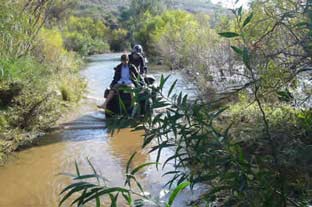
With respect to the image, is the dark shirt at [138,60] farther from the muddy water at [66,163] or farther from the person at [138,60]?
the muddy water at [66,163]

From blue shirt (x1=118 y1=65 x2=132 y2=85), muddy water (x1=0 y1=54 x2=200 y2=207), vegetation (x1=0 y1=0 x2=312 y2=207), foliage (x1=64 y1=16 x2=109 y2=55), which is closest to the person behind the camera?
vegetation (x1=0 y1=0 x2=312 y2=207)

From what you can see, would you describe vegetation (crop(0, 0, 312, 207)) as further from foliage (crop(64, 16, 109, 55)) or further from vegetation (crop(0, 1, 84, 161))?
foliage (crop(64, 16, 109, 55))

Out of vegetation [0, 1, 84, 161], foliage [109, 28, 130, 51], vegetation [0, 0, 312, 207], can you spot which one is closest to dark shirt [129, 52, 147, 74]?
vegetation [0, 0, 312, 207]

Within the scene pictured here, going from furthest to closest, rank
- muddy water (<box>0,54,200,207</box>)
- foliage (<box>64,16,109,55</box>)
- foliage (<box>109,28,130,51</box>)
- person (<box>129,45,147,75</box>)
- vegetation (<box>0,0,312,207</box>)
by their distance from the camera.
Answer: foliage (<box>109,28,130,51</box>) < foliage (<box>64,16,109,55</box>) < person (<box>129,45,147,75</box>) < muddy water (<box>0,54,200,207</box>) < vegetation (<box>0,0,312,207</box>)

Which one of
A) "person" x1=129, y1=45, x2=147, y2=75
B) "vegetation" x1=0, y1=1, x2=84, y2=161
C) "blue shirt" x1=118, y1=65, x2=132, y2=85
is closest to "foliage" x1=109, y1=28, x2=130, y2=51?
"person" x1=129, y1=45, x2=147, y2=75

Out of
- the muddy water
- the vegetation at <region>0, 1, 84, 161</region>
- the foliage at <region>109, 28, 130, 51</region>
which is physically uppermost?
the vegetation at <region>0, 1, 84, 161</region>

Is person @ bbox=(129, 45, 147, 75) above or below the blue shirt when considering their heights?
above

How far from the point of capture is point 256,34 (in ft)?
16.2

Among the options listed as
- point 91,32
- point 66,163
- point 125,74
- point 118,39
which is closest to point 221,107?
point 66,163

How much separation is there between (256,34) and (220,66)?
578 centimetres

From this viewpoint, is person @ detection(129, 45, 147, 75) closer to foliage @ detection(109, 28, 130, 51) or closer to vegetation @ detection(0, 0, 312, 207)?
vegetation @ detection(0, 0, 312, 207)

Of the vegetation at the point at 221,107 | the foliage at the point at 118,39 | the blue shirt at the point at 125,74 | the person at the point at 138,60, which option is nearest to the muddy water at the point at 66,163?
the vegetation at the point at 221,107

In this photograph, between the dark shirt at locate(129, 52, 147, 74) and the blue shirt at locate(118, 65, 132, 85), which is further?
the dark shirt at locate(129, 52, 147, 74)

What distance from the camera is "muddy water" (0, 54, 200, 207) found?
580 cm
